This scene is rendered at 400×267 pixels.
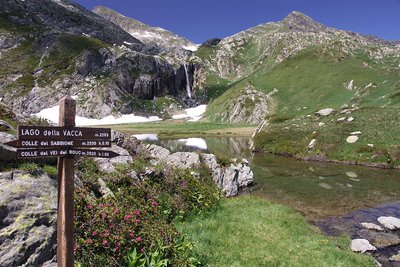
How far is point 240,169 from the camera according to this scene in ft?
119

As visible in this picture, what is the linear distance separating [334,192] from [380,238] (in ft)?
41.0

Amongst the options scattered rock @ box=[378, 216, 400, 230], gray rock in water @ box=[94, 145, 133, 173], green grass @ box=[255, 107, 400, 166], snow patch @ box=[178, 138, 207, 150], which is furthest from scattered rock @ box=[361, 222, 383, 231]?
snow patch @ box=[178, 138, 207, 150]

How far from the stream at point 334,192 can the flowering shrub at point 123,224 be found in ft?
36.5

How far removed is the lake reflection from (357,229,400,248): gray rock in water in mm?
3665

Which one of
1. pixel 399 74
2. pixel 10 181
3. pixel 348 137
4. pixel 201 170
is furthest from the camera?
pixel 399 74

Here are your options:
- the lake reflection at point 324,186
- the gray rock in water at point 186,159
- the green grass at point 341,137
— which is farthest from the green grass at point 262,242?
the green grass at point 341,137

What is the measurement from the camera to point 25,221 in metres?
10.8

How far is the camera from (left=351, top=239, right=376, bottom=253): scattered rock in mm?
18334

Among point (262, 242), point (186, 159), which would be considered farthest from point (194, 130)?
point (262, 242)

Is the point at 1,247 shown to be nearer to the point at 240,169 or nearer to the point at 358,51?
the point at 240,169

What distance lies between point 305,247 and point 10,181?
13.8 meters

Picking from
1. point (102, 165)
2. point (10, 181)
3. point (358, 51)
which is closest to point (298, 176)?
point (102, 165)

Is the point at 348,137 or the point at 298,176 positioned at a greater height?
the point at 348,137

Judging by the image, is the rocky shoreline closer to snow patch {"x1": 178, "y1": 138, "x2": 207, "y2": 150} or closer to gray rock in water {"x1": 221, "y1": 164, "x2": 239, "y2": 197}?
gray rock in water {"x1": 221, "y1": 164, "x2": 239, "y2": 197}
